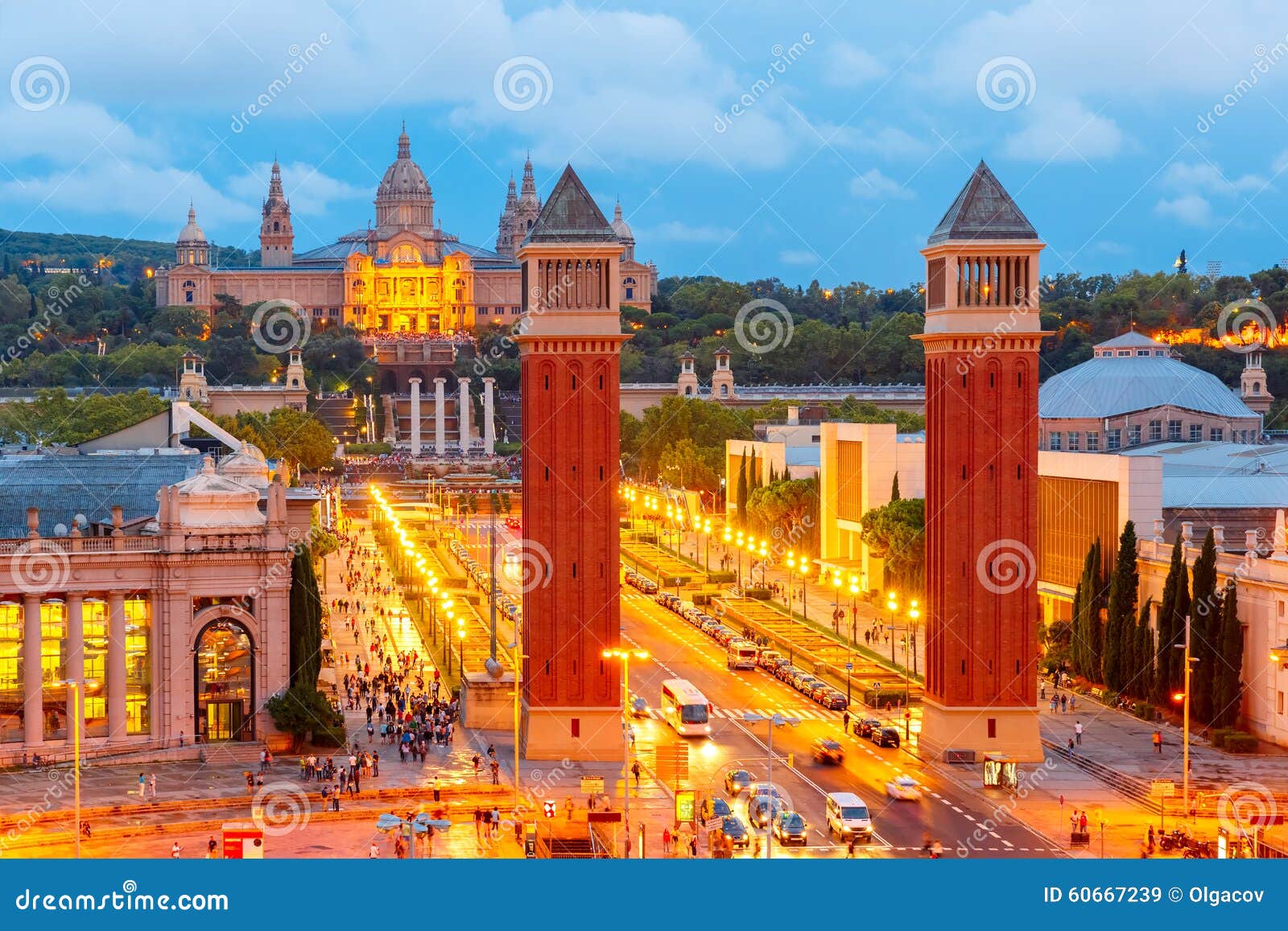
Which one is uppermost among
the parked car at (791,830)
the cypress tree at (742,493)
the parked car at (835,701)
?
the cypress tree at (742,493)

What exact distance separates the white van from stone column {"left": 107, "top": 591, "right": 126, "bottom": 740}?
23139mm

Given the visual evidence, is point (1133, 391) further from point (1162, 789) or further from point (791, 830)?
point (791, 830)

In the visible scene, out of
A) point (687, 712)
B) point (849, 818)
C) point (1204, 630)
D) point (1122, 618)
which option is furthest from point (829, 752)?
point (1122, 618)

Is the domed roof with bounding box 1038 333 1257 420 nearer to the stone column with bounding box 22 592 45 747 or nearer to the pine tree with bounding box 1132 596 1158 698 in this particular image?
the pine tree with bounding box 1132 596 1158 698

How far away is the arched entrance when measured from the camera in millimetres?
62125

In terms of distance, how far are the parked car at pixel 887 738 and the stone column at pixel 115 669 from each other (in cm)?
2360

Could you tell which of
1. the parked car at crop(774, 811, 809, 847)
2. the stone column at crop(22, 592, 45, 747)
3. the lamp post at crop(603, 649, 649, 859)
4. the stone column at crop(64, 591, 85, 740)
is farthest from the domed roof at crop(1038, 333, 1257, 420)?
the stone column at crop(22, 592, 45, 747)

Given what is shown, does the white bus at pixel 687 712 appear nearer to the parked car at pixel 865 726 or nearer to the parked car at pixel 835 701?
the parked car at pixel 865 726

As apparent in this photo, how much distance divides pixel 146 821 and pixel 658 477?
111m

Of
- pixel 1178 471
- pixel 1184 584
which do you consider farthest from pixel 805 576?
pixel 1184 584

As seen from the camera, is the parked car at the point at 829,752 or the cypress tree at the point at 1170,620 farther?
the cypress tree at the point at 1170,620

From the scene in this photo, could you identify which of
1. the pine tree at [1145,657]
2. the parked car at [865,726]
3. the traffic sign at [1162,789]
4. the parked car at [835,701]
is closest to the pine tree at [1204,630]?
the pine tree at [1145,657]

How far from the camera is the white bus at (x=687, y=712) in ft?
213

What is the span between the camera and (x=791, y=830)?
161 feet
